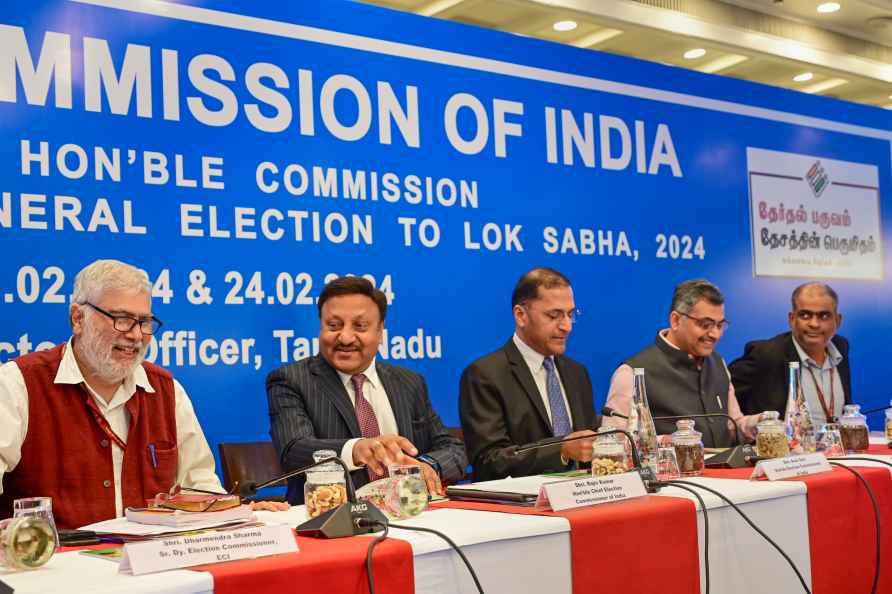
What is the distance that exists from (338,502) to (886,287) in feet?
18.1

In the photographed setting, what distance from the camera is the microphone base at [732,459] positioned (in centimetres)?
274

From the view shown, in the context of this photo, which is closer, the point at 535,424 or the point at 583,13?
the point at 535,424

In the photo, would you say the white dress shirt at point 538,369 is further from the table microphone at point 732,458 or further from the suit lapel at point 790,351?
the suit lapel at point 790,351

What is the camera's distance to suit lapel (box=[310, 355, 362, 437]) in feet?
9.73

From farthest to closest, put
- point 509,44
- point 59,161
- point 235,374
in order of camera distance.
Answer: point 509,44 < point 235,374 < point 59,161

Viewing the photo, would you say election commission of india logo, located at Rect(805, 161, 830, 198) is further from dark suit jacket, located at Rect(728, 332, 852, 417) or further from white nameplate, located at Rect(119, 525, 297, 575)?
white nameplate, located at Rect(119, 525, 297, 575)

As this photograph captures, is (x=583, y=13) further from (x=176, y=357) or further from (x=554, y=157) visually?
(x=176, y=357)

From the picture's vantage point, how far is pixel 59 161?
3498mm

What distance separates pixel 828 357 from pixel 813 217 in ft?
5.96

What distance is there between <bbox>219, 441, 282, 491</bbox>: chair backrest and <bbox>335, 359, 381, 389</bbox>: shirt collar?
0.35m

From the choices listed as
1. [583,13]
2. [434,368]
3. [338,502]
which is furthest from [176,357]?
[583,13]

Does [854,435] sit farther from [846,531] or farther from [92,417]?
[92,417]

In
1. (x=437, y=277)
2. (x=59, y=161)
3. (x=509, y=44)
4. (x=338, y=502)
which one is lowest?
(x=338, y=502)

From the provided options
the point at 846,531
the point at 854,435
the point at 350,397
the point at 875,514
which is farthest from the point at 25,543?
the point at 854,435
